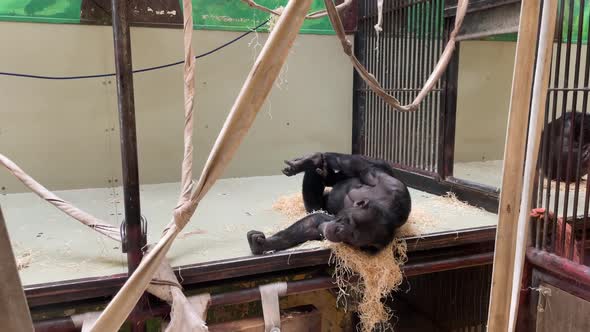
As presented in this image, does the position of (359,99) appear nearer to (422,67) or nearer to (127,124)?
(422,67)

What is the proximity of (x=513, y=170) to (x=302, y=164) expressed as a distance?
76.3 inches

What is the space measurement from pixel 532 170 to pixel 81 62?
3616 millimetres

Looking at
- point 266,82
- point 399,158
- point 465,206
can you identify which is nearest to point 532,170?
point 266,82

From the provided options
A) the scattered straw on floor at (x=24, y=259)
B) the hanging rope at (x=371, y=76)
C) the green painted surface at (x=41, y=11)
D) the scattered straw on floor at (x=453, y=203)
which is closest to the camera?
the hanging rope at (x=371, y=76)

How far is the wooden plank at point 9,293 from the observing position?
432 mm

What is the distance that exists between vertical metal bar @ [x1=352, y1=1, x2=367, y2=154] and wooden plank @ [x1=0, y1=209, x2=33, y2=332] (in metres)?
3.87

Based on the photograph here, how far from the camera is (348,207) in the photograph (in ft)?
7.17

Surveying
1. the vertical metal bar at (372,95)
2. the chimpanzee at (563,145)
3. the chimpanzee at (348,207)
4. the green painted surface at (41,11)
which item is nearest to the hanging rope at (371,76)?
the chimpanzee at (348,207)

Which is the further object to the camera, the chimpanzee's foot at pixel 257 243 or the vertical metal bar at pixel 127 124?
the chimpanzee's foot at pixel 257 243

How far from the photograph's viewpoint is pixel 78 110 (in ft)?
11.5

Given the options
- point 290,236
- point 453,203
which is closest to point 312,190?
point 290,236

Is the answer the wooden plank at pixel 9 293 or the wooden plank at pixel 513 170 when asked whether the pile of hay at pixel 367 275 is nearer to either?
the wooden plank at pixel 513 170

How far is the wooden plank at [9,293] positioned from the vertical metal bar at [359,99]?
3.87 meters

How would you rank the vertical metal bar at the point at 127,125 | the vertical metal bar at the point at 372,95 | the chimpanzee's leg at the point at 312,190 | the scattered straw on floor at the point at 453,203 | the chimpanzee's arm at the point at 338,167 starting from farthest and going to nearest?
the vertical metal bar at the point at 372,95 → the scattered straw on floor at the point at 453,203 → the chimpanzee's leg at the point at 312,190 → the chimpanzee's arm at the point at 338,167 → the vertical metal bar at the point at 127,125
